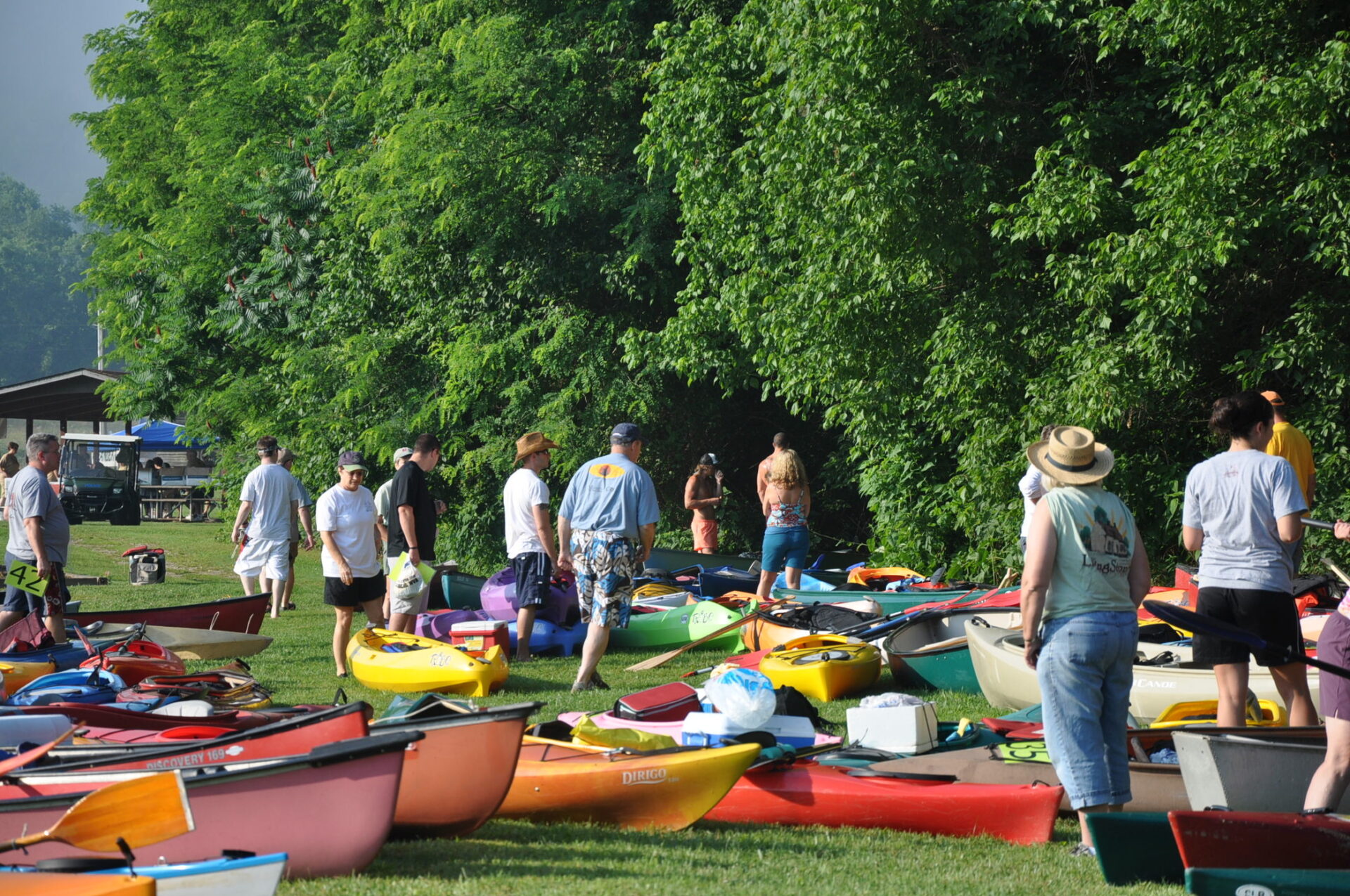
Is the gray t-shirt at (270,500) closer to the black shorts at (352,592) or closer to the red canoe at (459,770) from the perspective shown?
the black shorts at (352,592)

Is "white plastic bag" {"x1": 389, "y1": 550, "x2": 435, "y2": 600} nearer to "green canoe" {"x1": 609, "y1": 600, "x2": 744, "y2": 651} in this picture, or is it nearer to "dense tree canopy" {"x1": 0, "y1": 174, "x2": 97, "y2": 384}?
"green canoe" {"x1": 609, "y1": 600, "x2": 744, "y2": 651}

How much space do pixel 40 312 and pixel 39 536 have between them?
152m

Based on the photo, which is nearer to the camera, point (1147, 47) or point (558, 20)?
point (1147, 47)

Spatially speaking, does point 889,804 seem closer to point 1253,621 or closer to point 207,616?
point 1253,621

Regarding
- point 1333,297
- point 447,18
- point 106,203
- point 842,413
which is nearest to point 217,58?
point 106,203

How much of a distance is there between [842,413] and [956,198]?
2905 mm

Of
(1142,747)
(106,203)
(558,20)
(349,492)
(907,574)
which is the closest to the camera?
(1142,747)

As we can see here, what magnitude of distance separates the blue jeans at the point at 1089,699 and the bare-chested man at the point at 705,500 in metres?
11.1

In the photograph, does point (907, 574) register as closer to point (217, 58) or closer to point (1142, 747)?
point (1142, 747)

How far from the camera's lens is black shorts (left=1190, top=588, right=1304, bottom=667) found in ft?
18.2

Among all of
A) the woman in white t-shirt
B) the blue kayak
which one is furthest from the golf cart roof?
the blue kayak

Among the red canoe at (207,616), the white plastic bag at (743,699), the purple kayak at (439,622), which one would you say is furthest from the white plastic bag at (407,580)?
the white plastic bag at (743,699)

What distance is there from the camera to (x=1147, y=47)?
1164cm

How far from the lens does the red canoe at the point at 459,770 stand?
4914mm
